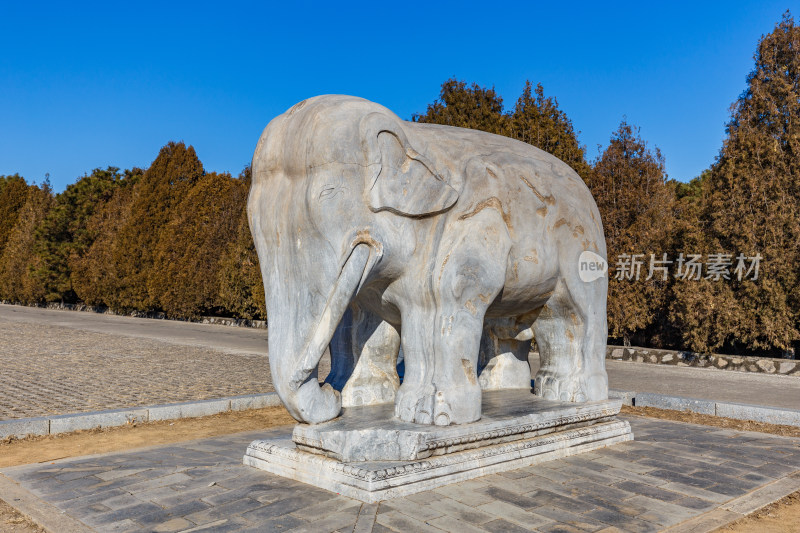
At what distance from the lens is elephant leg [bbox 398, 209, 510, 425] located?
13.7 ft

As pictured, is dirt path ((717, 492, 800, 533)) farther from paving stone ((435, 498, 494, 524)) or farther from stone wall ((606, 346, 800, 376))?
stone wall ((606, 346, 800, 376))

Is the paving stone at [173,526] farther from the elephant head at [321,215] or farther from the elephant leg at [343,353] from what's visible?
the elephant leg at [343,353]

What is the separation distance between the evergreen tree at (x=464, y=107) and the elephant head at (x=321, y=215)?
39.4ft

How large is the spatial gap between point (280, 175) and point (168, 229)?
2203 centimetres

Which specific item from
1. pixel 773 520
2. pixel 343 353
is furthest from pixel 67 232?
pixel 773 520

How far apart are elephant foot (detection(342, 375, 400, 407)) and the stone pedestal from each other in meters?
0.14

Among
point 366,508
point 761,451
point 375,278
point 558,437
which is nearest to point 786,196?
point 761,451

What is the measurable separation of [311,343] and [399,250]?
0.81 meters

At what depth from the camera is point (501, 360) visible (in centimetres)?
563

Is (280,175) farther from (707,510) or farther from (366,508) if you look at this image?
(707,510)

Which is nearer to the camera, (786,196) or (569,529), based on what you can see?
(569,529)

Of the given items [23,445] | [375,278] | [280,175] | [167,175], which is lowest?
[23,445]

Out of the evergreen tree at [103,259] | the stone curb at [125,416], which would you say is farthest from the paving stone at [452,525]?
the evergreen tree at [103,259]

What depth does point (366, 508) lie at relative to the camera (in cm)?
354
